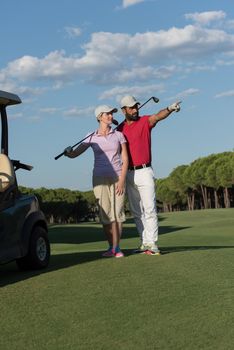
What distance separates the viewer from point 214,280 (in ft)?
19.9

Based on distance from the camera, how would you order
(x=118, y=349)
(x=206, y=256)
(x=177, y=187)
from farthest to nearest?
(x=177, y=187), (x=206, y=256), (x=118, y=349)

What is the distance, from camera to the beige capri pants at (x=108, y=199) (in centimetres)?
799

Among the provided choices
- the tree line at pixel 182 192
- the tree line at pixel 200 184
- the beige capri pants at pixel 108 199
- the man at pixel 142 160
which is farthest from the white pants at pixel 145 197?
the tree line at pixel 200 184

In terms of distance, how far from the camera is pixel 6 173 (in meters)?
6.85

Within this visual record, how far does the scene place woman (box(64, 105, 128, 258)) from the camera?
788 centimetres

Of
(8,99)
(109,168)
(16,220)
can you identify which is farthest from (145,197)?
(8,99)

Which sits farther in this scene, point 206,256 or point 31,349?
point 206,256

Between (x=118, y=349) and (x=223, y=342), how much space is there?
2.33ft

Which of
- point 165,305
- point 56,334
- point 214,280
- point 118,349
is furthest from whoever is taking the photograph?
point 214,280

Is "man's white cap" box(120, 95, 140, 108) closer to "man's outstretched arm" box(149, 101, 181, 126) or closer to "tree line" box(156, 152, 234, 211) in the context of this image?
"man's outstretched arm" box(149, 101, 181, 126)

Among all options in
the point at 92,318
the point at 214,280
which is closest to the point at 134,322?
the point at 92,318

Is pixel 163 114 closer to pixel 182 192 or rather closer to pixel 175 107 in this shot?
pixel 175 107

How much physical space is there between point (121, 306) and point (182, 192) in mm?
85464

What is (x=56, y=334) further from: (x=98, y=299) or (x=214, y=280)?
(x=214, y=280)
